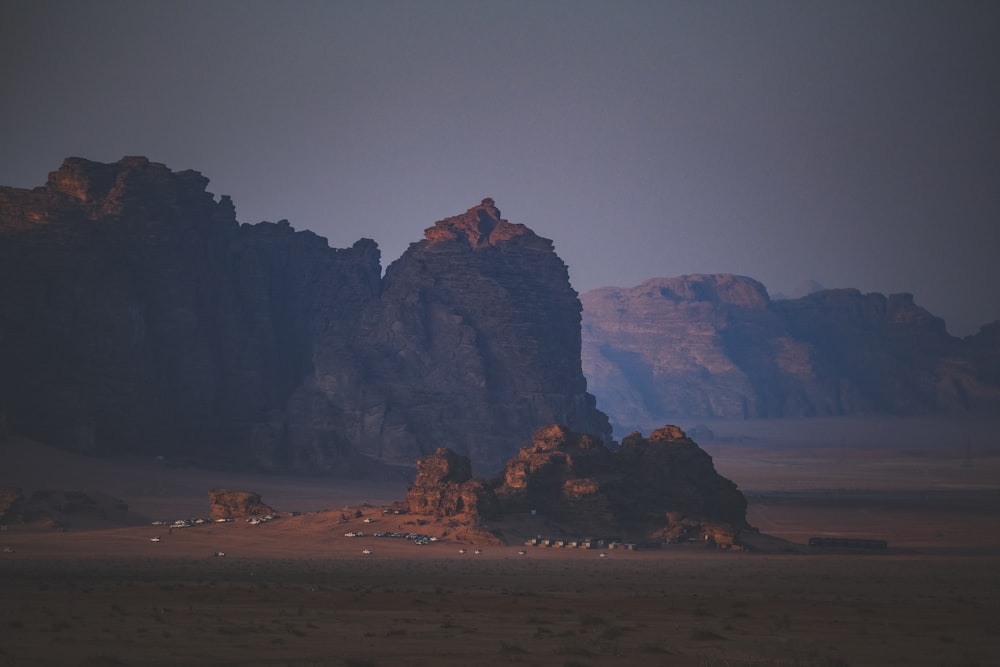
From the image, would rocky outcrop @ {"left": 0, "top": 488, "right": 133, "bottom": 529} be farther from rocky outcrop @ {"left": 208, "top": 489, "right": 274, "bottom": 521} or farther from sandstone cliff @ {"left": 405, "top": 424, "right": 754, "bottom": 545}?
sandstone cliff @ {"left": 405, "top": 424, "right": 754, "bottom": 545}

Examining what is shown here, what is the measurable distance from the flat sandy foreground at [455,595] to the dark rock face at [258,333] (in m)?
17.3

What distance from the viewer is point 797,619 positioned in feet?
134

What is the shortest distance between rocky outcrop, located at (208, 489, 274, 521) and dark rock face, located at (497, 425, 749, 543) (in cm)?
1621

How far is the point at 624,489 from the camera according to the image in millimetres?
83125

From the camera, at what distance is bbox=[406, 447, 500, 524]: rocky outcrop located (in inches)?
3135

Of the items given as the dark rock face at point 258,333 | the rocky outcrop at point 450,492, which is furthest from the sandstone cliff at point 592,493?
the dark rock face at point 258,333

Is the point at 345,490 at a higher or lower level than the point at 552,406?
lower

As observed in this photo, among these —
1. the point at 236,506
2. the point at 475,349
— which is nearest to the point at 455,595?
the point at 236,506

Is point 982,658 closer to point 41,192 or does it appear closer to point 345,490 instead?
point 345,490

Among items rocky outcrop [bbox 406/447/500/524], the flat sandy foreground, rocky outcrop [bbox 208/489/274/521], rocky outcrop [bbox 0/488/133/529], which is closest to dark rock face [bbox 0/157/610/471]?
the flat sandy foreground

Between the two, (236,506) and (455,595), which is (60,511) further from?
(455,595)

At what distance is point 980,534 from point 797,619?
59.4 meters

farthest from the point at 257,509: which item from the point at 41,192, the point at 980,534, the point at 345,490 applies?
the point at 41,192

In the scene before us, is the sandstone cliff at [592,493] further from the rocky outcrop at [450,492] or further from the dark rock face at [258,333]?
the dark rock face at [258,333]
